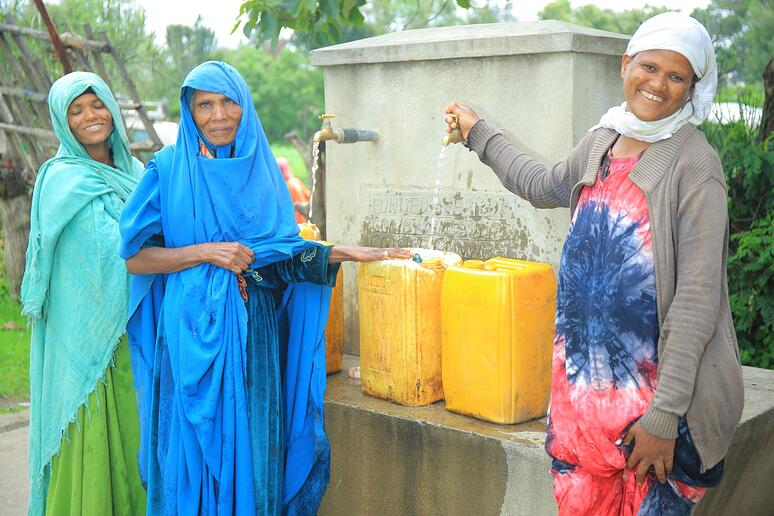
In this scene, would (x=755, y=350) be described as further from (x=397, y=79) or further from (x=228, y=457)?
(x=228, y=457)

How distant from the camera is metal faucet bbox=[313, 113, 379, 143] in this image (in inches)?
134

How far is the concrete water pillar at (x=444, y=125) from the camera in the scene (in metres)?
3.10

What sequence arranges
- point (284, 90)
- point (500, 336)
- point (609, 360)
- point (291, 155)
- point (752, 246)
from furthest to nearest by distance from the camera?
point (291, 155) → point (284, 90) → point (752, 246) → point (500, 336) → point (609, 360)

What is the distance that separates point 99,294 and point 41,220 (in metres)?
0.31

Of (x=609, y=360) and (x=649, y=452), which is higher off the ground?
(x=609, y=360)

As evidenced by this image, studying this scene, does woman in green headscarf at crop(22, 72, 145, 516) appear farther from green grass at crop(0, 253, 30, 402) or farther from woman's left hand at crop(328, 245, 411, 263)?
green grass at crop(0, 253, 30, 402)

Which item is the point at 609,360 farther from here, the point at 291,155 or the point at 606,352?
the point at 291,155

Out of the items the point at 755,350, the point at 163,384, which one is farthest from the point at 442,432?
the point at 755,350

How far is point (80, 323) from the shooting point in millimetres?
2965

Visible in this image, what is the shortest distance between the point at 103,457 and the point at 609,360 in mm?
1780

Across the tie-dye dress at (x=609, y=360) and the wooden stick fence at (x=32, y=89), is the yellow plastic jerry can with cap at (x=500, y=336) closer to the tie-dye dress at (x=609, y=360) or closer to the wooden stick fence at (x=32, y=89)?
the tie-dye dress at (x=609, y=360)

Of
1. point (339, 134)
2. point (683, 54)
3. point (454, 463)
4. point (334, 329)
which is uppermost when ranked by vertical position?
point (683, 54)

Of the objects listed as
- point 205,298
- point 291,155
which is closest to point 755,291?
point 205,298

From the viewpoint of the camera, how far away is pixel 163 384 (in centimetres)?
269
